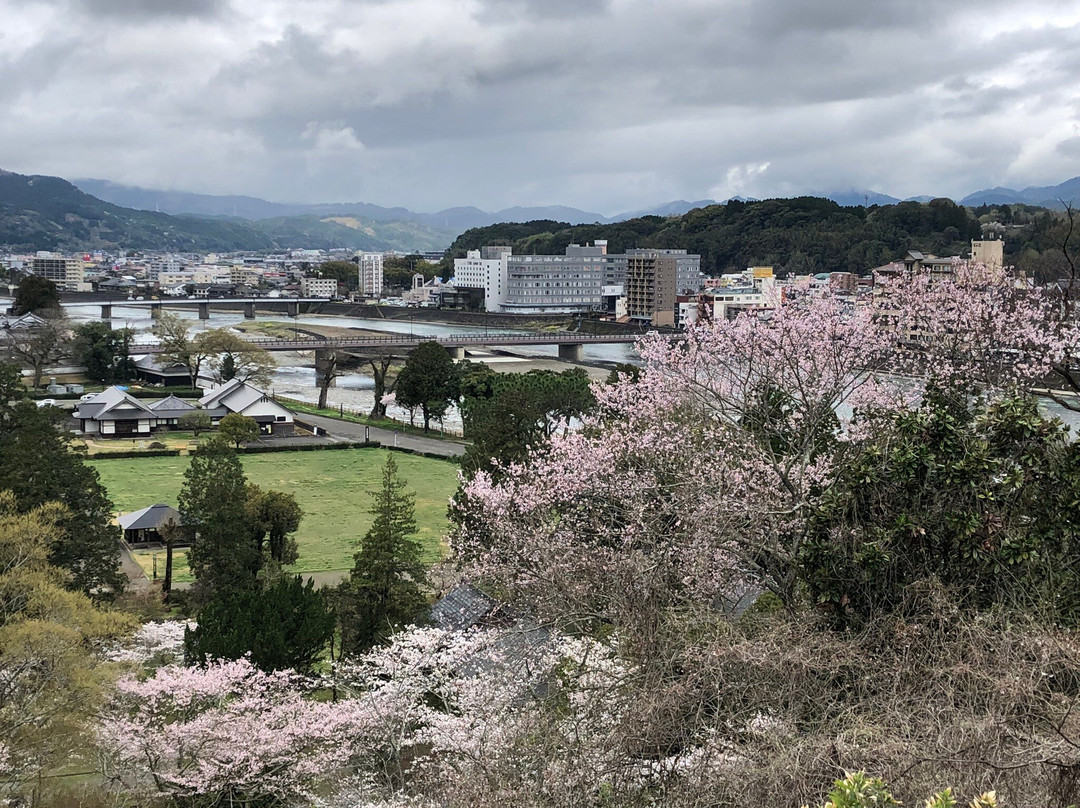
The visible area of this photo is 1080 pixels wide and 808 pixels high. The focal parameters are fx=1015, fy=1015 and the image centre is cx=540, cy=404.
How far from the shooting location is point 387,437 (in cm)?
2730

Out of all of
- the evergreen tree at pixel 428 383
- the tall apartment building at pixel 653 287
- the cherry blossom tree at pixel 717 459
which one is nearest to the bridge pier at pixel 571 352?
the tall apartment building at pixel 653 287

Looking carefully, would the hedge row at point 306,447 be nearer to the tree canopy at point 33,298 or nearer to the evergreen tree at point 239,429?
the evergreen tree at point 239,429

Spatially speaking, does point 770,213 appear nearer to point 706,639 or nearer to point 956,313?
point 956,313

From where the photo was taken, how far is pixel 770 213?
76.3 meters

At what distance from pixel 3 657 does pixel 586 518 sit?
186 inches

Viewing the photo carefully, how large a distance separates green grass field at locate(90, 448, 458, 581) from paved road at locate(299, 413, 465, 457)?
103 centimetres

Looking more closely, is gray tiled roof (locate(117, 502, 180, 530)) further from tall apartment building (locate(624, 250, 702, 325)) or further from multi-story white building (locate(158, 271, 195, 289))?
multi-story white building (locate(158, 271, 195, 289))

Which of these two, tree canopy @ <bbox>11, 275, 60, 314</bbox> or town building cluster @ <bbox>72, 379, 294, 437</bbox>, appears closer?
town building cluster @ <bbox>72, 379, 294, 437</bbox>

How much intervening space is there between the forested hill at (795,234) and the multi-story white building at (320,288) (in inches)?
531

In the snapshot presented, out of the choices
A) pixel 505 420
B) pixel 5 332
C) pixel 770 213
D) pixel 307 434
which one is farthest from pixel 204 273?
pixel 505 420

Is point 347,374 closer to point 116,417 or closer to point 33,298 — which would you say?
point 33,298

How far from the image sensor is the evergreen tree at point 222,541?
41.0 feet

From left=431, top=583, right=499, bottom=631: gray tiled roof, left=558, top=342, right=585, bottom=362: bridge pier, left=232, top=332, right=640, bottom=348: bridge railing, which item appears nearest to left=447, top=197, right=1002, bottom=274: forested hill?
left=232, top=332, right=640, bottom=348: bridge railing

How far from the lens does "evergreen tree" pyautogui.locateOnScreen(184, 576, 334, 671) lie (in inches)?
353
